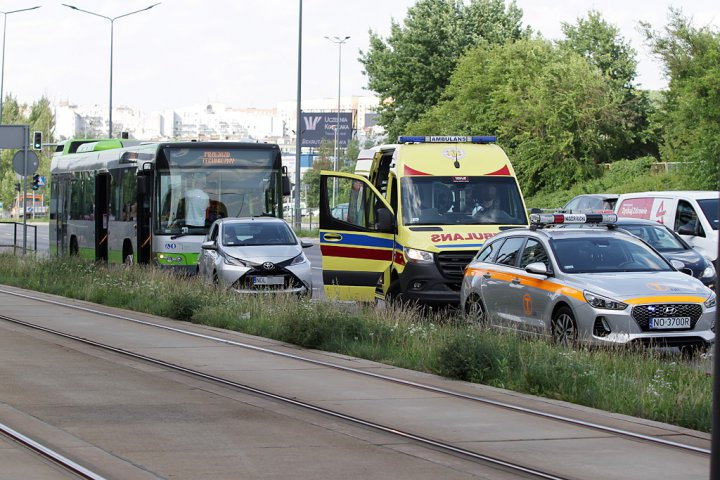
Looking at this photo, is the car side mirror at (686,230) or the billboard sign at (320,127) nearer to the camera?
the car side mirror at (686,230)

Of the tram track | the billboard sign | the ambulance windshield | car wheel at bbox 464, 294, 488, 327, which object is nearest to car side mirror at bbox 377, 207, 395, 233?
the ambulance windshield

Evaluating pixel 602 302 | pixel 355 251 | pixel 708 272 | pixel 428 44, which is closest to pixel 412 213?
pixel 355 251

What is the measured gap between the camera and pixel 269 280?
22344 millimetres

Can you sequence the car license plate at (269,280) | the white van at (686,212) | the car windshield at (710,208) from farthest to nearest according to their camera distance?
the car windshield at (710,208), the white van at (686,212), the car license plate at (269,280)

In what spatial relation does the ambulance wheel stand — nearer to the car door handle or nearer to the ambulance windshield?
the ambulance windshield

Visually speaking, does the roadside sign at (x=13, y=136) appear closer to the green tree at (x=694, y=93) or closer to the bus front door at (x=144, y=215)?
the bus front door at (x=144, y=215)

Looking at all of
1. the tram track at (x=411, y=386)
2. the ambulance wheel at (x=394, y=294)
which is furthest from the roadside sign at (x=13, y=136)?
the ambulance wheel at (x=394, y=294)

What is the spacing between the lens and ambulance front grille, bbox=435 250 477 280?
18.6 m

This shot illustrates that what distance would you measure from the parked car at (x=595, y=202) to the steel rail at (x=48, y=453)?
22.7 metres

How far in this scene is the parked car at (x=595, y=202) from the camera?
30828mm

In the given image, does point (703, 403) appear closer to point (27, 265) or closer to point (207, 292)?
point (207, 292)

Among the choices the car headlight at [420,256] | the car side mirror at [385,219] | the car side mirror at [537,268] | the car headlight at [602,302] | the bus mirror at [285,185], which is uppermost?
the bus mirror at [285,185]

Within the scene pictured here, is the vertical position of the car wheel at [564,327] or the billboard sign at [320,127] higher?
the billboard sign at [320,127]

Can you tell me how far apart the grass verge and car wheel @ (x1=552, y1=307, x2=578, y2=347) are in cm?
69
